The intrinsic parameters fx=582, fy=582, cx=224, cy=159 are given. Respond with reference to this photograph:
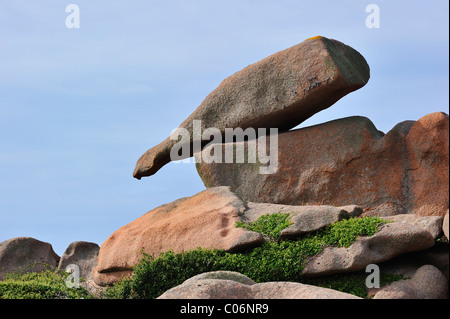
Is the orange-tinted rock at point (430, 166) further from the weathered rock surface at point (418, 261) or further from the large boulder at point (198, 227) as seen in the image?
the weathered rock surface at point (418, 261)

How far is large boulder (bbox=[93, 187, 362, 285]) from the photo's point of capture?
11453 mm

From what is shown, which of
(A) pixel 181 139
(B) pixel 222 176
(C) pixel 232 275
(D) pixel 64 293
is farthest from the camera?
(A) pixel 181 139

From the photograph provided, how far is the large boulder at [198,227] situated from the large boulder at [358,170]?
3.43ft

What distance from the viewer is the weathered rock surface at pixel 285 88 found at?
1416cm

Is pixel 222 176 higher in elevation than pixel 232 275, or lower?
higher

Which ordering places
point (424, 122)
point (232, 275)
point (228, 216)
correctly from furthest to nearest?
point (424, 122), point (228, 216), point (232, 275)

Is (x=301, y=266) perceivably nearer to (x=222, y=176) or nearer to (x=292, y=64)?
(x=222, y=176)

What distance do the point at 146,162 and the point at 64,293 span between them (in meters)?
6.30

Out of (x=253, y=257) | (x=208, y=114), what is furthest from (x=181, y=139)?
(x=253, y=257)

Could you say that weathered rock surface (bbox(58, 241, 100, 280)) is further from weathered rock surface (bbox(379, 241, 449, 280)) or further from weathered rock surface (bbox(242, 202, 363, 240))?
weathered rock surface (bbox(379, 241, 449, 280))

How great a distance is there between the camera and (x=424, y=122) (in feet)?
45.3
